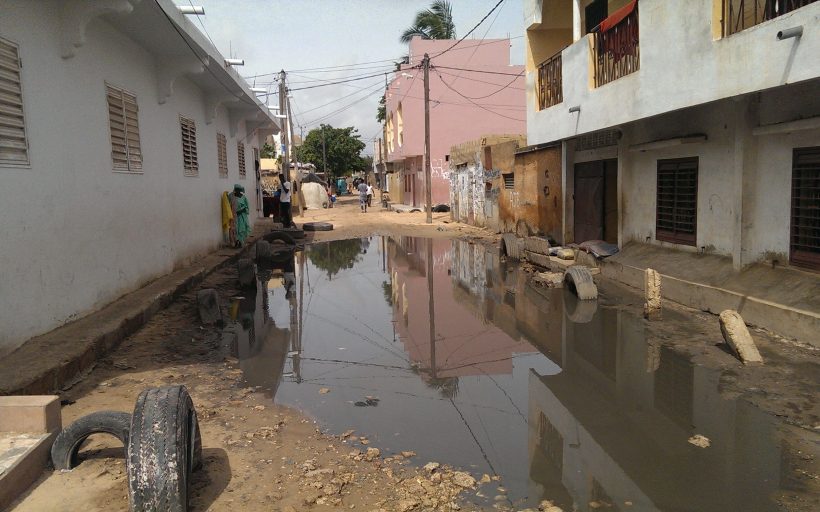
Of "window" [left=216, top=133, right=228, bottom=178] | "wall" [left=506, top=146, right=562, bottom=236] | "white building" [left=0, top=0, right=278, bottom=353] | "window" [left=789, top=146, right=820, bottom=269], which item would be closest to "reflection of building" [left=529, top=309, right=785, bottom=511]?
"window" [left=789, top=146, right=820, bottom=269]

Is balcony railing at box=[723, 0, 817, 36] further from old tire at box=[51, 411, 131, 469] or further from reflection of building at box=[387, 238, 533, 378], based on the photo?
old tire at box=[51, 411, 131, 469]

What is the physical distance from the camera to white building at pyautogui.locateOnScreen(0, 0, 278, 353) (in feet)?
19.1

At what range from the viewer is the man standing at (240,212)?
54.7ft

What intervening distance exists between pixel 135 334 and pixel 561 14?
12.1 m

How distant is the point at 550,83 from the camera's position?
13859 mm

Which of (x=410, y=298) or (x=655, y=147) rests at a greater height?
(x=655, y=147)

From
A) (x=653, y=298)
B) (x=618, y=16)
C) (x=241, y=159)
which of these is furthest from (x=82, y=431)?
(x=241, y=159)

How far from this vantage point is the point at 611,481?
3963mm

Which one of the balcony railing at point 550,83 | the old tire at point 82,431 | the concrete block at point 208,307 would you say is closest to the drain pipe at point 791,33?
the balcony railing at point 550,83

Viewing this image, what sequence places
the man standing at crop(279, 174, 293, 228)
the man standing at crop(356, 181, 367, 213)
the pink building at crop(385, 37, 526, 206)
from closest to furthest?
the man standing at crop(279, 174, 293, 228), the pink building at crop(385, 37, 526, 206), the man standing at crop(356, 181, 367, 213)

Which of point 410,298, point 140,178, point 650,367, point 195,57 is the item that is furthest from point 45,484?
point 195,57

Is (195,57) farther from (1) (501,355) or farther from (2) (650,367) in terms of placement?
(2) (650,367)

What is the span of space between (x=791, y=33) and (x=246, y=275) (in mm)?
10193

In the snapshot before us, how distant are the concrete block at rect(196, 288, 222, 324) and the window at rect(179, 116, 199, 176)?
4566 millimetres
